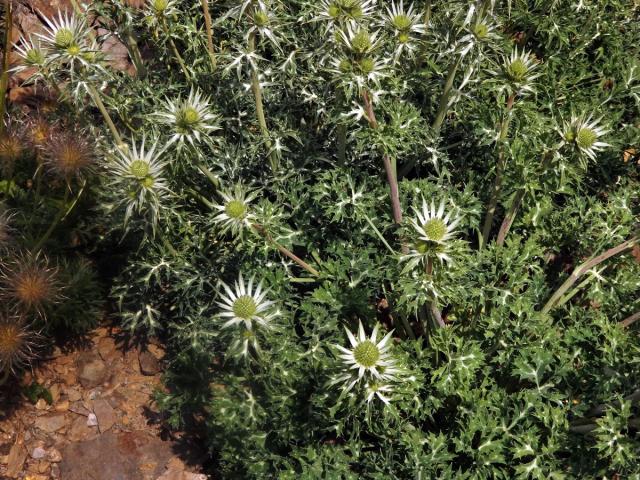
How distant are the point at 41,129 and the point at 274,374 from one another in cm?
229

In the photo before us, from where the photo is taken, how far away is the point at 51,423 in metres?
4.02

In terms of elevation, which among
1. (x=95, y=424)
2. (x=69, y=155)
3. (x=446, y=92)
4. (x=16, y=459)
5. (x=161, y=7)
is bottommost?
(x=16, y=459)

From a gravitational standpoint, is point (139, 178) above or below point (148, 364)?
above

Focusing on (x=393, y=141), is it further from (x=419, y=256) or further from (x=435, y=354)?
(x=435, y=354)

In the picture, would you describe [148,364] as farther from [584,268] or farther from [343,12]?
[584,268]

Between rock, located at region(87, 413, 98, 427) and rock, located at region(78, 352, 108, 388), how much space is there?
0.68 feet

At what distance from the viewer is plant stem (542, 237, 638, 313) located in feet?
11.4

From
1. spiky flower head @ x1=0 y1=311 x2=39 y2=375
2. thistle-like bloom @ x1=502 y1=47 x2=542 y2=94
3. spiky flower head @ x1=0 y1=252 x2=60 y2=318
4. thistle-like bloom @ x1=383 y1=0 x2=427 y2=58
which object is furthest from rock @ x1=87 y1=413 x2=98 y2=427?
thistle-like bloom @ x1=502 y1=47 x2=542 y2=94

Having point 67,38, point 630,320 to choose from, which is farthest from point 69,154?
point 630,320

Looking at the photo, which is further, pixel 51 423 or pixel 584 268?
pixel 51 423

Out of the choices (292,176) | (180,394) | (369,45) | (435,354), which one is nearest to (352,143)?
(292,176)

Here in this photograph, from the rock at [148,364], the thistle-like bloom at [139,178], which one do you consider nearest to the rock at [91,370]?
the rock at [148,364]

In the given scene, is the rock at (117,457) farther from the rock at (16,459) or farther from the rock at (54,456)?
the rock at (16,459)

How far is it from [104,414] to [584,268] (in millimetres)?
3163
